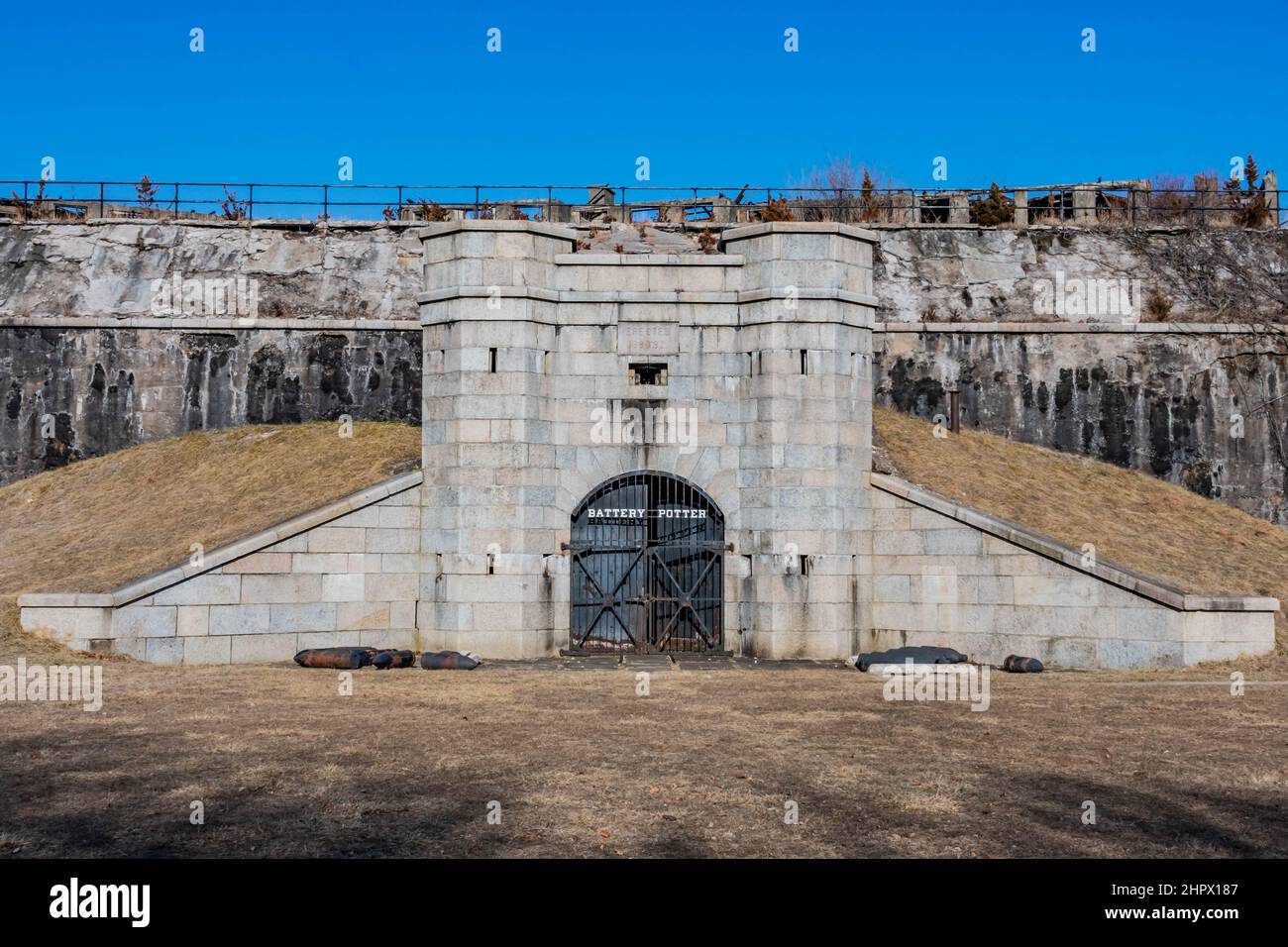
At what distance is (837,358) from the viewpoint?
23531 millimetres

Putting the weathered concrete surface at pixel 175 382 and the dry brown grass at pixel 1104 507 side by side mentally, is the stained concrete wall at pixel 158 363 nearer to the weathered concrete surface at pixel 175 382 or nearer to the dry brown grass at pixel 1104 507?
the weathered concrete surface at pixel 175 382

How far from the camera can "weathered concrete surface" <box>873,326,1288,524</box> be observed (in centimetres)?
3338

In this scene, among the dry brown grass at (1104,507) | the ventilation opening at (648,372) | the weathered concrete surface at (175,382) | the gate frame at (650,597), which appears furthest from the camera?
the weathered concrete surface at (175,382)

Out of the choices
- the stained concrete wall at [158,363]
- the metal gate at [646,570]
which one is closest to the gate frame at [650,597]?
the metal gate at [646,570]

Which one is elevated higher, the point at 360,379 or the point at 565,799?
the point at 360,379

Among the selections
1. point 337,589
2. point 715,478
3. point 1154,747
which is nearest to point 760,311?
point 715,478

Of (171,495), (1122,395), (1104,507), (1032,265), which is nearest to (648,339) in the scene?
(1104,507)

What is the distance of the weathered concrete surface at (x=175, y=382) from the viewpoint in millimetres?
34531

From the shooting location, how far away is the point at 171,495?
30.0 meters

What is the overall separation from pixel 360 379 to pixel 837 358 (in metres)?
16.6

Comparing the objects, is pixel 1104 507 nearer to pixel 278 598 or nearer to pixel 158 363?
pixel 278 598

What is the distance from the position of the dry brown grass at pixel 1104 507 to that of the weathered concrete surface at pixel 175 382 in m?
14.5

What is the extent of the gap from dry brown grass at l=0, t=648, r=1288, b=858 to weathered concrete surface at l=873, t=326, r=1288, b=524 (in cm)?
1681

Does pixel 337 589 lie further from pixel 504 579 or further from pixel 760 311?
pixel 760 311
